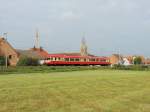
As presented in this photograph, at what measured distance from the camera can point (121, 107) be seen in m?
13.6

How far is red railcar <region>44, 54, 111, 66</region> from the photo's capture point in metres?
93.8

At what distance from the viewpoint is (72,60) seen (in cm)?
9538

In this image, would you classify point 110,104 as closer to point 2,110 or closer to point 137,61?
point 2,110

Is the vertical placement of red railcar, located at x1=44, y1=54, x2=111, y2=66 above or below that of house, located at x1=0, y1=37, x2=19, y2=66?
below

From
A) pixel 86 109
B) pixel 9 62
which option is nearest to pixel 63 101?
pixel 86 109

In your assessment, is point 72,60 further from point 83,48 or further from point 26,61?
point 83,48

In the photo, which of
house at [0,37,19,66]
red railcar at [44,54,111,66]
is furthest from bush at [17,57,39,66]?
house at [0,37,19,66]

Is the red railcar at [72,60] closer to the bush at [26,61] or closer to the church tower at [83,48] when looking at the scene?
the bush at [26,61]

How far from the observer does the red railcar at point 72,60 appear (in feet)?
308

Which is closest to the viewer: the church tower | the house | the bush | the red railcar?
the red railcar

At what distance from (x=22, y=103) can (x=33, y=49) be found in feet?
384

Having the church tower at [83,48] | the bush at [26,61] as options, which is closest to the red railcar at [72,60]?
the bush at [26,61]

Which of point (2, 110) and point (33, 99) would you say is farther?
point (33, 99)

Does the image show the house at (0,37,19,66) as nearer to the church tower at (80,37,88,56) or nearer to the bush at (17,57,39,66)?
the bush at (17,57,39,66)
